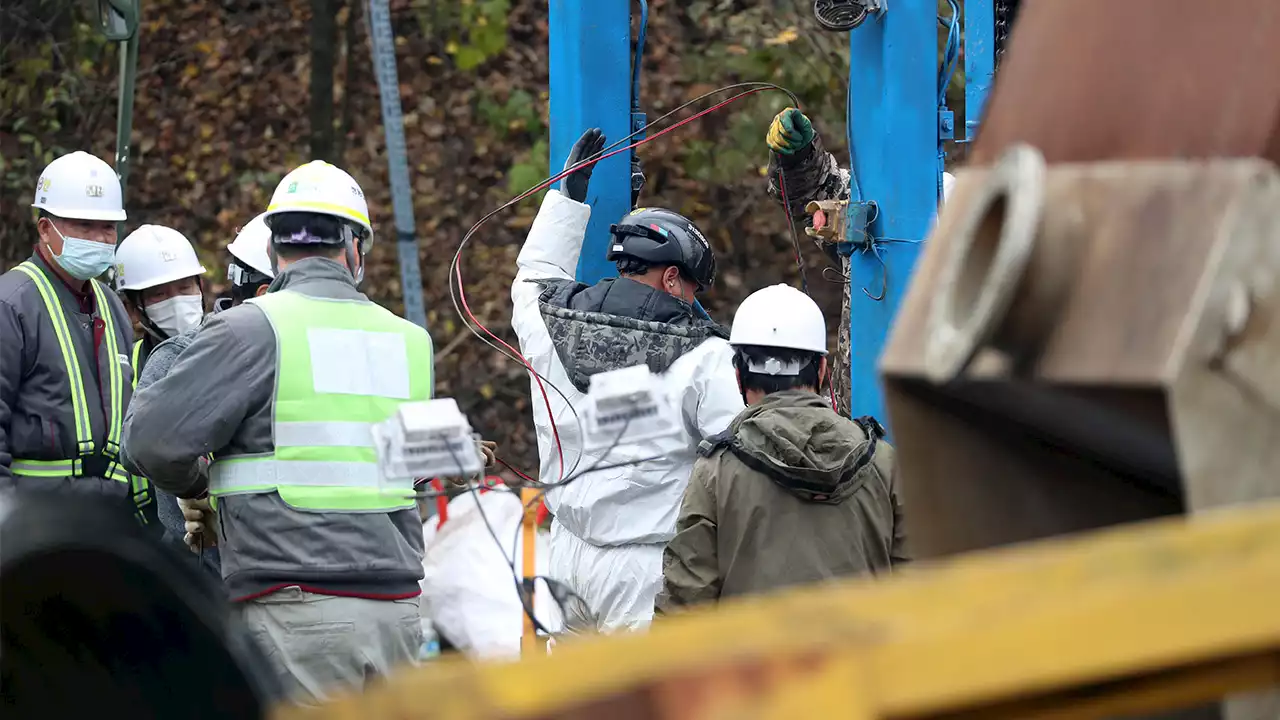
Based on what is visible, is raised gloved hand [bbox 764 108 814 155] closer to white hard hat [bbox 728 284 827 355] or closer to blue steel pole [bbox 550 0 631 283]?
blue steel pole [bbox 550 0 631 283]

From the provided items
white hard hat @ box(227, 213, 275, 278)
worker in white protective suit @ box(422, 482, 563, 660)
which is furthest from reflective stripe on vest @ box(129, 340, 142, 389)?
worker in white protective suit @ box(422, 482, 563, 660)

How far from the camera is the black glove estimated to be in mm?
5789

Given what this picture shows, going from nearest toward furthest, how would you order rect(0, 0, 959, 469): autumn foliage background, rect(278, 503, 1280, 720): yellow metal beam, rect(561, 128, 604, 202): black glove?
rect(278, 503, 1280, 720): yellow metal beam → rect(561, 128, 604, 202): black glove → rect(0, 0, 959, 469): autumn foliage background

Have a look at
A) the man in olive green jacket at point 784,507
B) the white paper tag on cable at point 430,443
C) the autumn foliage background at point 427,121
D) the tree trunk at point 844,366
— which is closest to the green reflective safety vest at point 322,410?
the white paper tag on cable at point 430,443

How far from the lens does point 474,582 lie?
24.7 feet

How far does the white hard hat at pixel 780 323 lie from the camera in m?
4.77

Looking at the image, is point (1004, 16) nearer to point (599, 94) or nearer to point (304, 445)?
point (599, 94)

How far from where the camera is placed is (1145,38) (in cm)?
198

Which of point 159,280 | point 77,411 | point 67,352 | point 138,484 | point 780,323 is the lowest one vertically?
point 138,484

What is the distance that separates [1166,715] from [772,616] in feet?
3.70

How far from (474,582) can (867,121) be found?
2.91m

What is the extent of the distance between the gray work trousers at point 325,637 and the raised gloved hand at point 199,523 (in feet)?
3.48

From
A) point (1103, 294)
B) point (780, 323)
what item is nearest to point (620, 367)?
point (780, 323)

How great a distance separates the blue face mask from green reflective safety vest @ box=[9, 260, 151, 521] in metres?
0.12
